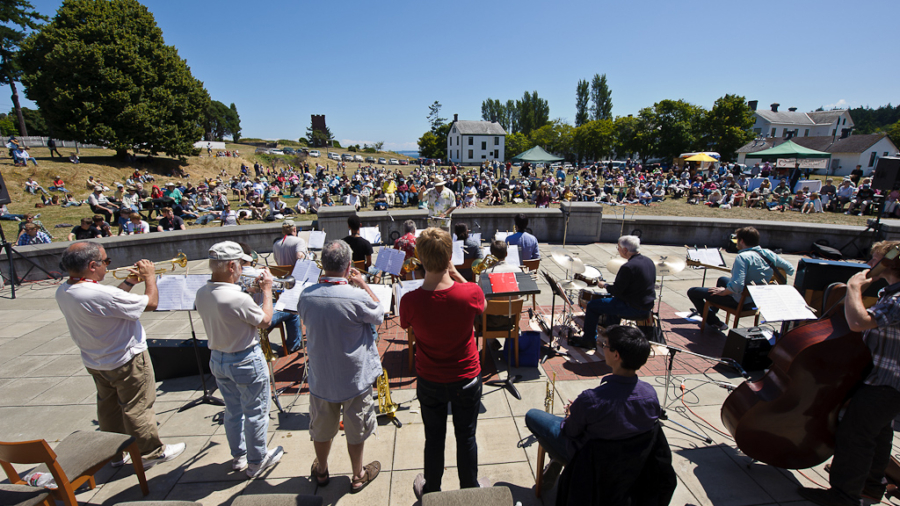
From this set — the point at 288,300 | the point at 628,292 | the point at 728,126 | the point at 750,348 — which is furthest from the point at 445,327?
the point at 728,126

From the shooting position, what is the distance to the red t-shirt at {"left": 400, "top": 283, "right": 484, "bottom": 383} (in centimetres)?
250

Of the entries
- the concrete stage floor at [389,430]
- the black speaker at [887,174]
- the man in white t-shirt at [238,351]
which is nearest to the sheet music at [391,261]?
the concrete stage floor at [389,430]

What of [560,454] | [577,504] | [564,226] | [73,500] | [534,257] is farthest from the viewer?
[564,226]

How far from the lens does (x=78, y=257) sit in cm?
279

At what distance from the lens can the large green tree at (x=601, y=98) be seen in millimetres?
82438

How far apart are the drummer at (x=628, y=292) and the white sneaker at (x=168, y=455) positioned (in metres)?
4.65

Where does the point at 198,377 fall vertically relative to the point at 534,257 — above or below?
below

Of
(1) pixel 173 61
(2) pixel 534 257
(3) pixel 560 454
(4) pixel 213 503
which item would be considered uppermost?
(1) pixel 173 61

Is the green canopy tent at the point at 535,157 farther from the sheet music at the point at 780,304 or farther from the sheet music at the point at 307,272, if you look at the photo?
the sheet music at the point at 780,304

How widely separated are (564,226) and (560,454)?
9467 mm

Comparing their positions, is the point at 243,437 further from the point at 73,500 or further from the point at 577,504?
the point at 577,504

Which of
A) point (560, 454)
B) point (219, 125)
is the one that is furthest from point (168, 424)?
point (219, 125)

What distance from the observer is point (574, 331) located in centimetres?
569

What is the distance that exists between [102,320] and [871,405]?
537cm
